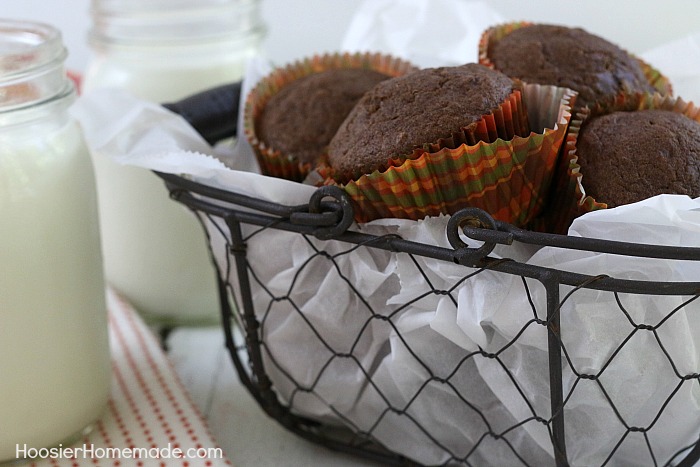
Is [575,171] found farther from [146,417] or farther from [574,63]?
[146,417]

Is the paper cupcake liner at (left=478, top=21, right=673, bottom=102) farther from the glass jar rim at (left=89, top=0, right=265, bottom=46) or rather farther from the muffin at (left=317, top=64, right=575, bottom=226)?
the glass jar rim at (left=89, top=0, right=265, bottom=46)

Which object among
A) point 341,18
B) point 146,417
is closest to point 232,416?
point 146,417

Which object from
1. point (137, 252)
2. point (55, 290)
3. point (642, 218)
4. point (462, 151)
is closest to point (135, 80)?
point (137, 252)

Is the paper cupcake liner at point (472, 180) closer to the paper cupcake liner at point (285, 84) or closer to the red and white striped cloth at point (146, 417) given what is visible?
the paper cupcake liner at point (285, 84)

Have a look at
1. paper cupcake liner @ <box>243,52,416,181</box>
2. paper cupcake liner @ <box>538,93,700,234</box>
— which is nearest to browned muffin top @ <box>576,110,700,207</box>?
paper cupcake liner @ <box>538,93,700,234</box>

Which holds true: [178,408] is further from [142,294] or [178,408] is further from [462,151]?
[462,151]

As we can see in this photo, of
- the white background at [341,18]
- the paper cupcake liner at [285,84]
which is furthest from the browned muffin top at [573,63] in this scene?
the white background at [341,18]
